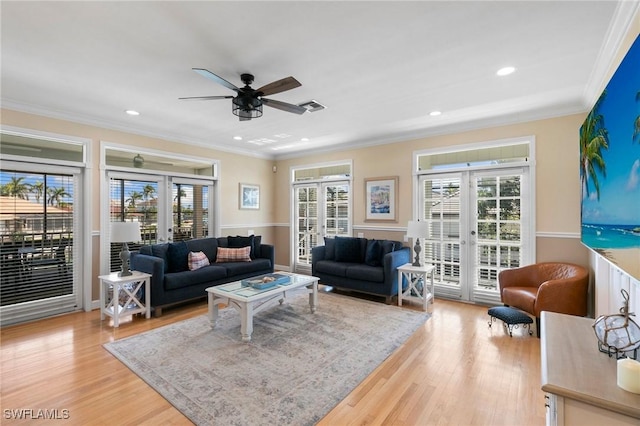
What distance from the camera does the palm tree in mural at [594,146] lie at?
2.04 metres

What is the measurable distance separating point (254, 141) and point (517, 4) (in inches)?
180

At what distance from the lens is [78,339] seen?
10.8ft

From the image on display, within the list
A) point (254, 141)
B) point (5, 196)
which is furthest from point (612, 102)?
point (5, 196)

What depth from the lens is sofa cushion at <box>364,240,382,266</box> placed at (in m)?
4.98

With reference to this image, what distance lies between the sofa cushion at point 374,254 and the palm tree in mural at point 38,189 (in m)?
4.69

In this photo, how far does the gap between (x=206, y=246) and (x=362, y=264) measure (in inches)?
107

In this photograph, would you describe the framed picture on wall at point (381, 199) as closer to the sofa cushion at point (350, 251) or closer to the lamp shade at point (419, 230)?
the sofa cushion at point (350, 251)

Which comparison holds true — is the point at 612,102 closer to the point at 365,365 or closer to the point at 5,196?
the point at 365,365

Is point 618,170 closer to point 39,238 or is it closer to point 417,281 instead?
point 417,281

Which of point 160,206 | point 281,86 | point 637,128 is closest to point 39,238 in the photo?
point 160,206

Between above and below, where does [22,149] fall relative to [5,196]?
above

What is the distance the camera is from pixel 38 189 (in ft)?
12.7

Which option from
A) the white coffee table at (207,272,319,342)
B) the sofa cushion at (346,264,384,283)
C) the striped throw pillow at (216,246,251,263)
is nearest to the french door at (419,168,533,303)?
the sofa cushion at (346,264,384,283)

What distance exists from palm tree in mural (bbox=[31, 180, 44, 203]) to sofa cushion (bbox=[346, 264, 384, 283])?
4.35 m
